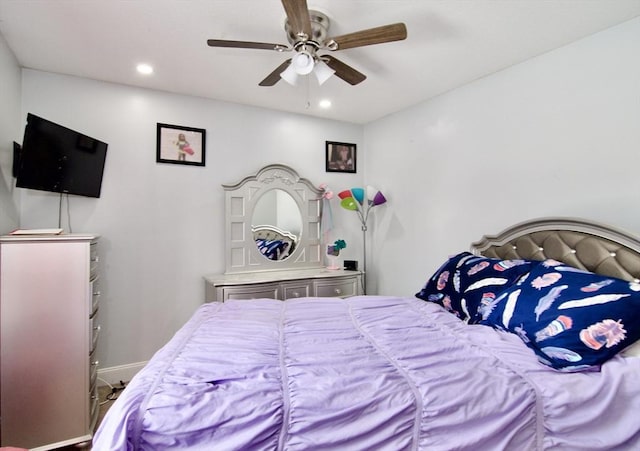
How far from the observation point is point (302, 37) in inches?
66.4

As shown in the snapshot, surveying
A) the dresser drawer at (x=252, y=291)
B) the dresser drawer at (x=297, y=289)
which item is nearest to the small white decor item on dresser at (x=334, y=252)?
the dresser drawer at (x=297, y=289)

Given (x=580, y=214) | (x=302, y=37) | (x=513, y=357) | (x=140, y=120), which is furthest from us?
(x=140, y=120)

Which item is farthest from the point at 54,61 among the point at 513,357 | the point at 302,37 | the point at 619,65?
the point at 619,65

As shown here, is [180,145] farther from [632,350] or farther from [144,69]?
[632,350]

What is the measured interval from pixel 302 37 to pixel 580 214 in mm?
2003

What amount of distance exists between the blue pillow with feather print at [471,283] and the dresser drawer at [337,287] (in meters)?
1.14

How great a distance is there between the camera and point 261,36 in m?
2.08

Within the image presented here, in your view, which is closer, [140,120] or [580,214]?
[580,214]

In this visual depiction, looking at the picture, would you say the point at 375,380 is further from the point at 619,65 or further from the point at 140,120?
the point at 140,120

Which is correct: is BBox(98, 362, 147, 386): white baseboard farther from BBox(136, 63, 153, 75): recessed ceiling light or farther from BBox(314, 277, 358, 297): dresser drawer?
BBox(136, 63, 153, 75): recessed ceiling light

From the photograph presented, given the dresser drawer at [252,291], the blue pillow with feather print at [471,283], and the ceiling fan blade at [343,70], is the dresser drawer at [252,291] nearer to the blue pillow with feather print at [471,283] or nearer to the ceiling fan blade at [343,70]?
the blue pillow with feather print at [471,283]

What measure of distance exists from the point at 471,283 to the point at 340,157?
7.51ft

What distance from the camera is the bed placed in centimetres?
96

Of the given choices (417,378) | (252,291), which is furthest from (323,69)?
(252,291)
